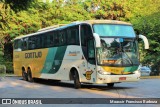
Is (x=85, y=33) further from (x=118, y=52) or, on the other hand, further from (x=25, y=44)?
(x=25, y=44)

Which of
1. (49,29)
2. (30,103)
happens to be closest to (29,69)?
(49,29)

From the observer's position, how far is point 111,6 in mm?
45938

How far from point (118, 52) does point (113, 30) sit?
120 cm

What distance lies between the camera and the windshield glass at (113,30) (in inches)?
813

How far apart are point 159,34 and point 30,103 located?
97.2ft

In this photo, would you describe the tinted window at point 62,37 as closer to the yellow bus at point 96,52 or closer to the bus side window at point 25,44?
the yellow bus at point 96,52

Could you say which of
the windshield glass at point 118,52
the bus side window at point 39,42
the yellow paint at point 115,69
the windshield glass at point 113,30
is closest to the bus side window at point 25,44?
the bus side window at point 39,42

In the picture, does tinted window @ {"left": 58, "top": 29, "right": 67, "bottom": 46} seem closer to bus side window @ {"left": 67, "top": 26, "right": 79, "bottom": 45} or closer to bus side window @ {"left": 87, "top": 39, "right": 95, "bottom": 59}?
bus side window @ {"left": 67, "top": 26, "right": 79, "bottom": 45}

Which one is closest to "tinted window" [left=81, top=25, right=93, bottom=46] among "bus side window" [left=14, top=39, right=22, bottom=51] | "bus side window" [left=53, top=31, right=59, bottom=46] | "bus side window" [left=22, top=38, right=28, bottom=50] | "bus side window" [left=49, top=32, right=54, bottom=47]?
"bus side window" [left=53, top=31, right=59, bottom=46]

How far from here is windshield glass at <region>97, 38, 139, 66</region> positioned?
20266 millimetres

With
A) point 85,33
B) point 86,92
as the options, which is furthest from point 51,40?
point 86,92

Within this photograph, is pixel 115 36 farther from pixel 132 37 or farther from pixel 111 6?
pixel 111 6

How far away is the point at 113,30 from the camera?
20906 millimetres

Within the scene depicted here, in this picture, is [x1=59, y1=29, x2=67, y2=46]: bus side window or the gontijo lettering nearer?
[x1=59, y1=29, x2=67, y2=46]: bus side window
